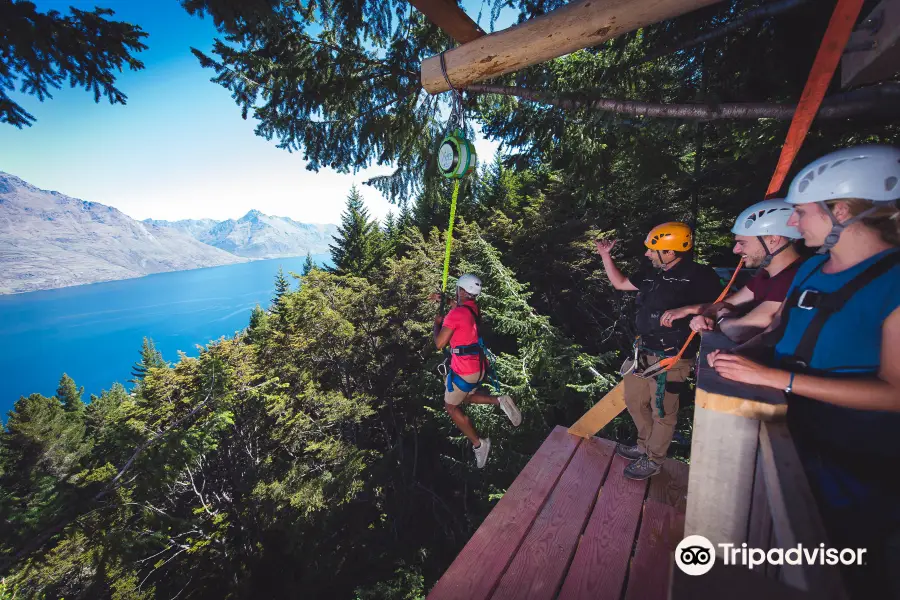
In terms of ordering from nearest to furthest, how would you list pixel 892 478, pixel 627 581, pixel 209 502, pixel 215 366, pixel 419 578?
pixel 892 478 < pixel 627 581 < pixel 419 578 < pixel 215 366 < pixel 209 502

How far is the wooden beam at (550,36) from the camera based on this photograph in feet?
7.25

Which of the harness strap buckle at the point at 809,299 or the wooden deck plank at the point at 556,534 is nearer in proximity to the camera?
the harness strap buckle at the point at 809,299

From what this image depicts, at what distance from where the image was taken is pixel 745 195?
6.47 meters

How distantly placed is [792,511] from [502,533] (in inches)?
87.6

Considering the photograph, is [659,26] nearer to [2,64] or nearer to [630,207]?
[2,64]

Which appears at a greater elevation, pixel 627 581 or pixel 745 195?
pixel 745 195

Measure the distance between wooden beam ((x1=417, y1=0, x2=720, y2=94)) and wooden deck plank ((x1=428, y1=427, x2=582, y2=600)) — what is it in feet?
12.1

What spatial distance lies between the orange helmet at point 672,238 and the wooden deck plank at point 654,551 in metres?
2.39

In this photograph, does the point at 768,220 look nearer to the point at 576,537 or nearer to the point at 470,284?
the point at 470,284

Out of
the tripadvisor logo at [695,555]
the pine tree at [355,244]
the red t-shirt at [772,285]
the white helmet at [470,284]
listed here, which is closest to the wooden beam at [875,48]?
the red t-shirt at [772,285]

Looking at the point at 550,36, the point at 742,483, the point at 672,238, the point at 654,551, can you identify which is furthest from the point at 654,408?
the point at 550,36

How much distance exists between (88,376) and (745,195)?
140m

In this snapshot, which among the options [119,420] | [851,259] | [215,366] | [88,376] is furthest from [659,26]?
[88,376]

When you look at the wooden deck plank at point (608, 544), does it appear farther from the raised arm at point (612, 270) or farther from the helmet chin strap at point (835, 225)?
the helmet chin strap at point (835, 225)
